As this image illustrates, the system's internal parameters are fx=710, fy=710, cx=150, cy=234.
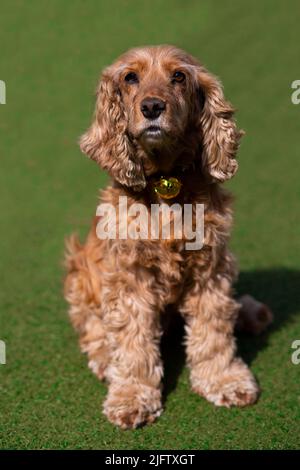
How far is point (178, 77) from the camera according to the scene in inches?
148

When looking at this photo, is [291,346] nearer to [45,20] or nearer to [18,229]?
[18,229]

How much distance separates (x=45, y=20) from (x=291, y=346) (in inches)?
324

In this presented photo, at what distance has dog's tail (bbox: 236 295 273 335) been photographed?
4820 millimetres

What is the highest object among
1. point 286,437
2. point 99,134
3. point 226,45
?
point 226,45

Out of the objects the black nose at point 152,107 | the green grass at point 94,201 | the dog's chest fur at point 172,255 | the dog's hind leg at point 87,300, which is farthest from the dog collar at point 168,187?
the green grass at point 94,201

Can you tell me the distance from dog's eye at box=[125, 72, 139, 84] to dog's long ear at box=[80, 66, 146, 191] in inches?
3.9

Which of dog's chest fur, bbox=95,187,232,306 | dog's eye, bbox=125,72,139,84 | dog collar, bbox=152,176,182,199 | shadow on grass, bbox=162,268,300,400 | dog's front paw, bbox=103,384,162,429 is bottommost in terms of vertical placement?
dog's front paw, bbox=103,384,162,429

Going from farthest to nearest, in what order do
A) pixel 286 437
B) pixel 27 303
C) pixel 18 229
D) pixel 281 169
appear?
1. pixel 281 169
2. pixel 18 229
3. pixel 27 303
4. pixel 286 437

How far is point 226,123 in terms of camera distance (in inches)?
153

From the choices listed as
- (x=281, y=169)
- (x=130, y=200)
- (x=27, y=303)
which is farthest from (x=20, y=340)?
(x=281, y=169)

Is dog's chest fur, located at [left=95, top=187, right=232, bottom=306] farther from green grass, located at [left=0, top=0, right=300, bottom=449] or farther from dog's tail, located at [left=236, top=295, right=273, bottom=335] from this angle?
dog's tail, located at [left=236, top=295, right=273, bottom=335]

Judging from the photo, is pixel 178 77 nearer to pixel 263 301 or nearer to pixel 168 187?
pixel 168 187

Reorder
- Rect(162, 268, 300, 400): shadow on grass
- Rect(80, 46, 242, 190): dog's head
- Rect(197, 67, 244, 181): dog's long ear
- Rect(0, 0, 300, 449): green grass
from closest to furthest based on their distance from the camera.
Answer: Rect(80, 46, 242, 190): dog's head → Rect(197, 67, 244, 181): dog's long ear → Rect(0, 0, 300, 449): green grass → Rect(162, 268, 300, 400): shadow on grass

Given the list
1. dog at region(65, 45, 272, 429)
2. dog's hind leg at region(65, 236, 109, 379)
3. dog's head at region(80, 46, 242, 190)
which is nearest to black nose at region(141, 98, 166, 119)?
dog at region(65, 45, 272, 429)
